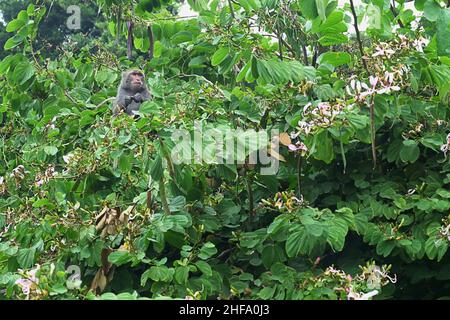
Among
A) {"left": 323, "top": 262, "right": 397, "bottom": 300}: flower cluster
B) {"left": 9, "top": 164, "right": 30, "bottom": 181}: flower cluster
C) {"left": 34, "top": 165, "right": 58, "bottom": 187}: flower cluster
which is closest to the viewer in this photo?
{"left": 323, "top": 262, "right": 397, "bottom": 300}: flower cluster

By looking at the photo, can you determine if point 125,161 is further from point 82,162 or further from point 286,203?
point 286,203

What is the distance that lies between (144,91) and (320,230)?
4062mm

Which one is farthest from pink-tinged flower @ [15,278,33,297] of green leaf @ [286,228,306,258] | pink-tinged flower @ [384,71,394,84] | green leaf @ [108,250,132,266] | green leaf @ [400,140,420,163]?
green leaf @ [400,140,420,163]

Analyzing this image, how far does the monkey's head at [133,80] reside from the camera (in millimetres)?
5709

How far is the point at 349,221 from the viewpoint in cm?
286

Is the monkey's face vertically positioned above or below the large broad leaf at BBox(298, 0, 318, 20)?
below

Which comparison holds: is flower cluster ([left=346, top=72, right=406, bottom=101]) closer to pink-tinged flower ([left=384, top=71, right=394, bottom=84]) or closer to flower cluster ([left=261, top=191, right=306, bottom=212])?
pink-tinged flower ([left=384, top=71, right=394, bottom=84])

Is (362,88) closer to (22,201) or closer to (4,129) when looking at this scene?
(22,201)

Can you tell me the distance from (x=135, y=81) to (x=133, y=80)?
1.8 inches

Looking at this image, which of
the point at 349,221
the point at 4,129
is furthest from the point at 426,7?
the point at 4,129

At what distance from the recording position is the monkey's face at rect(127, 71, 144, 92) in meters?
5.88

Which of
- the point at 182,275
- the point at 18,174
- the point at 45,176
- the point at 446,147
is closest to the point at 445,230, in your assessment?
the point at 446,147

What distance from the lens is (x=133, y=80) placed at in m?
6.04

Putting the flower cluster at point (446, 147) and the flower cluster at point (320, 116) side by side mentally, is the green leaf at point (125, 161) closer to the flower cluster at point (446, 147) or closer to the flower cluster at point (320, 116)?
the flower cluster at point (320, 116)
